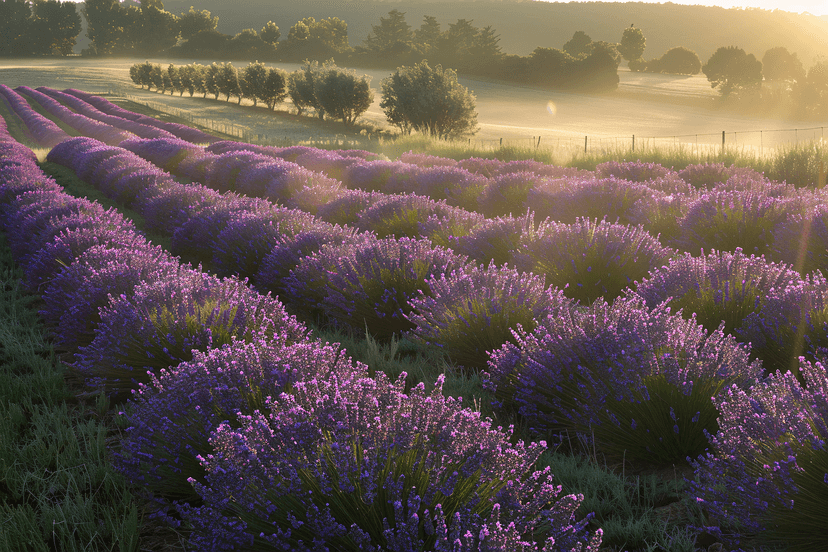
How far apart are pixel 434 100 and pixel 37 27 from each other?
93.3 metres

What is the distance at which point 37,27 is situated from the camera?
9056 cm

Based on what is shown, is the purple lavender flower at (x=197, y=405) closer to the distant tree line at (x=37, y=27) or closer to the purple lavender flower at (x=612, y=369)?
the purple lavender flower at (x=612, y=369)

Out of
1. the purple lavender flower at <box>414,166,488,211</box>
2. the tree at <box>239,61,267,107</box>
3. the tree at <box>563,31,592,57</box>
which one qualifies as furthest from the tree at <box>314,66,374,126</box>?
the tree at <box>563,31,592,57</box>

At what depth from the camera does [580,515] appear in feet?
7.07

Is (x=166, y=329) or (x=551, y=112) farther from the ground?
(x=551, y=112)

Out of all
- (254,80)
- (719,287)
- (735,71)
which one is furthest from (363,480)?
(735,71)

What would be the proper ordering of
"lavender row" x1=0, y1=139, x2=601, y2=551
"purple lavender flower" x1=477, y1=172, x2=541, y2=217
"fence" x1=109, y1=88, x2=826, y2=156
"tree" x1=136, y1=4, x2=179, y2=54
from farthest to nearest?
"tree" x1=136, y1=4, x2=179, y2=54, "fence" x1=109, y1=88, x2=826, y2=156, "purple lavender flower" x1=477, y1=172, x2=541, y2=217, "lavender row" x1=0, y1=139, x2=601, y2=551

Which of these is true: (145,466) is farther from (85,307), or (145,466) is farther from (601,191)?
(601,191)

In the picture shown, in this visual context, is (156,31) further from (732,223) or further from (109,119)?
(732,223)

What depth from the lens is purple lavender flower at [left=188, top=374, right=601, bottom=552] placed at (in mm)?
1609

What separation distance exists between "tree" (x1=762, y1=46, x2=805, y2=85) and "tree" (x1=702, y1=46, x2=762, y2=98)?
2557mm

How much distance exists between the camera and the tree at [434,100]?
32.5 metres

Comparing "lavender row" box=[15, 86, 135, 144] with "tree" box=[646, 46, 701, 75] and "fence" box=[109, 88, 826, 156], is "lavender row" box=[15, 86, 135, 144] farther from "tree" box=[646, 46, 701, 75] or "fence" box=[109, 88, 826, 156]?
"tree" box=[646, 46, 701, 75]

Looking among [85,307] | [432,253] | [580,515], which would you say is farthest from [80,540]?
[432,253]
